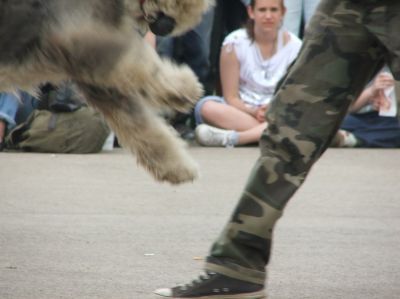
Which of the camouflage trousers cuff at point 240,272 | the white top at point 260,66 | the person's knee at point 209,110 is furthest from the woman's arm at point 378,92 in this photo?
the camouflage trousers cuff at point 240,272

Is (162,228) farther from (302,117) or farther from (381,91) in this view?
(381,91)

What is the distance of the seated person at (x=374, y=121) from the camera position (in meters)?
8.85

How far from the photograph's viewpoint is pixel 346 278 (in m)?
4.36

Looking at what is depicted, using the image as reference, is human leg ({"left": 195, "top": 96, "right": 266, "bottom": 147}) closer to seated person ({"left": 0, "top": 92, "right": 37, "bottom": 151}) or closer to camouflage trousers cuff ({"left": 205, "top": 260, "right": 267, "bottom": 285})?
seated person ({"left": 0, "top": 92, "right": 37, "bottom": 151})

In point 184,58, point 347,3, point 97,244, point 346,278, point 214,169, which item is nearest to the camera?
point 347,3

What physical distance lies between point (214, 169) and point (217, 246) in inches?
156

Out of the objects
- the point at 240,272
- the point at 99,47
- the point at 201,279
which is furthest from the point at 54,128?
the point at 99,47

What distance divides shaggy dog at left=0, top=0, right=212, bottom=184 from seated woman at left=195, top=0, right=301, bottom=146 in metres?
5.45

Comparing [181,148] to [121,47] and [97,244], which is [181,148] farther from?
[97,244]

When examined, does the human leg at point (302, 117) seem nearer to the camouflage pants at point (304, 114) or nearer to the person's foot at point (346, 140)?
the camouflage pants at point (304, 114)

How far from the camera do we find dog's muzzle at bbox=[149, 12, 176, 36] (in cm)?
319

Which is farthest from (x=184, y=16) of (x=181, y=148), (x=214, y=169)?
(x=214, y=169)

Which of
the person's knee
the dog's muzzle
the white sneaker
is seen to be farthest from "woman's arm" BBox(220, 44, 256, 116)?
the dog's muzzle

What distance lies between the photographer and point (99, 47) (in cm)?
321
